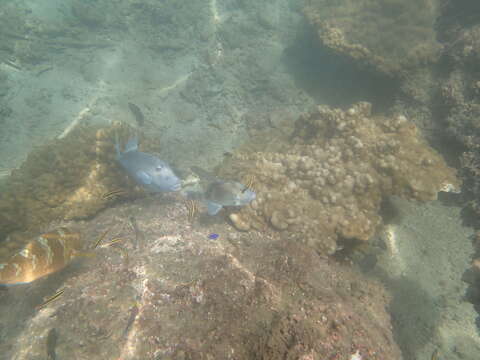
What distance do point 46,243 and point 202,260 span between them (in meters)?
1.60

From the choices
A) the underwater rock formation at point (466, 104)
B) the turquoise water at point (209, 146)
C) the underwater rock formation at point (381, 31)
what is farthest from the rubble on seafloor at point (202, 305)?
the underwater rock formation at point (381, 31)

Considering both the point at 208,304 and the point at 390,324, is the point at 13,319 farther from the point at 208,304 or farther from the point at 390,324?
the point at 390,324

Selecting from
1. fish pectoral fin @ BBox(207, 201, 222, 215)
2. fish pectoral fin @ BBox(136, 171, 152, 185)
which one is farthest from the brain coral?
fish pectoral fin @ BBox(136, 171, 152, 185)

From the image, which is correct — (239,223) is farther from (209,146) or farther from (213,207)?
(209,146)

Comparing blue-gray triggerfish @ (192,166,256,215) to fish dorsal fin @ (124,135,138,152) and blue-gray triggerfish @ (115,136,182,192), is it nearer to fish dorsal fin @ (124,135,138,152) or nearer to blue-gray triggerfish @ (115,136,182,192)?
blue-gray triggerfish @ (115,136,182,192)

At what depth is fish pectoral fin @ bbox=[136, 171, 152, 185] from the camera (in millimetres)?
3266

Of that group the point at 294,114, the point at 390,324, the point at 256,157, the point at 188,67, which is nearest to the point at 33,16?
the point at 188,67

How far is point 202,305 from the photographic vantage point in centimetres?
245

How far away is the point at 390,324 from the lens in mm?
2994

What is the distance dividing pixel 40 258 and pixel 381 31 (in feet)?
26.7

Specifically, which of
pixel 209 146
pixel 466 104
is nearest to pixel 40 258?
pixel 209 146

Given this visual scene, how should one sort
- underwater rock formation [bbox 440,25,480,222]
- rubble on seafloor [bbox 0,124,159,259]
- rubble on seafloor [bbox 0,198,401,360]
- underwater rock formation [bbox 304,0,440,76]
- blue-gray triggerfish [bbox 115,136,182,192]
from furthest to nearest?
underwater rock formation [bbox 304,0,440,76] < underwater rock formation [bbox 440,25,480,222] < rubble on seafloor [bbox 0,124,159,259] < blue-gray triggerfish [bbox 115,136,182,192] < rubble on seafloor [bbox 0,198,401,360]

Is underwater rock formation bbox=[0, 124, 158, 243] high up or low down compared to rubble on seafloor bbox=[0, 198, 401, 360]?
down

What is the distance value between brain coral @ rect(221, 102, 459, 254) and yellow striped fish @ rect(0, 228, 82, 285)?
1914 mm
